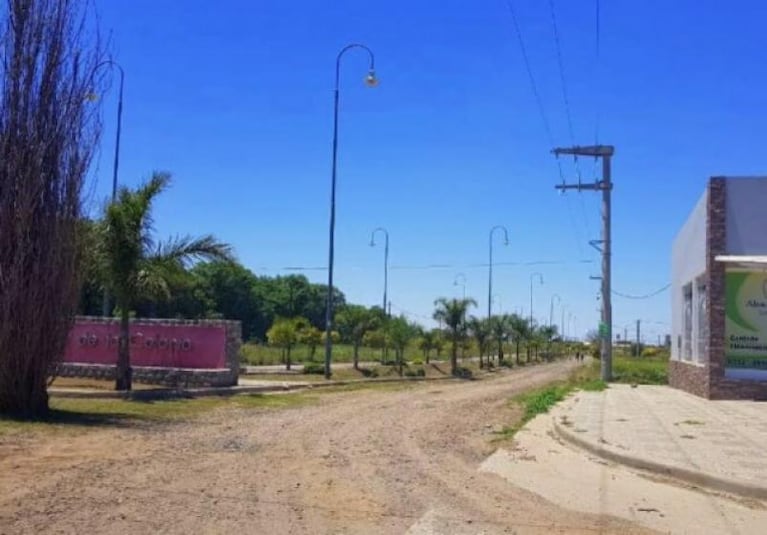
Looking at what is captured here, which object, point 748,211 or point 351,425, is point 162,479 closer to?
point 351,425

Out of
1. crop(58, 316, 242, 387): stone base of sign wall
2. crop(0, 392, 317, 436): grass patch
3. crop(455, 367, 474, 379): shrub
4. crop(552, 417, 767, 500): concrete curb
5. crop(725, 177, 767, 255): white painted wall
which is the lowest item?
crop(455, 367, 474, 379): shrub

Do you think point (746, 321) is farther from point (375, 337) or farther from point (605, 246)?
point (375, 337)

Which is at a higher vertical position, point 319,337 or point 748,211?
point 748,211

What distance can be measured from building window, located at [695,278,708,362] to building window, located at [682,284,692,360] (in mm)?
3292

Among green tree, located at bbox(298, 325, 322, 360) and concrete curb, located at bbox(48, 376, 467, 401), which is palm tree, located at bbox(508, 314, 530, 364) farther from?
concrete curb, located at bbox(48, 376, 467, 401)

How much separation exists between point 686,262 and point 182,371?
64.5 ft

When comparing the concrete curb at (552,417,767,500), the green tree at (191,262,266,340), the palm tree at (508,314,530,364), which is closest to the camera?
the concrete curb at (552,417,767,500)

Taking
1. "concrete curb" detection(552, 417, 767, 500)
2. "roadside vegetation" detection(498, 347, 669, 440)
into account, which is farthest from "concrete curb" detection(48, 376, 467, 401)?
"concrete curb" detection(552, 417, 767, 500)

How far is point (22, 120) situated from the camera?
1736 cm

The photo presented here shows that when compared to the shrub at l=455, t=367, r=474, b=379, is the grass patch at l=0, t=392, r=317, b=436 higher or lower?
higher

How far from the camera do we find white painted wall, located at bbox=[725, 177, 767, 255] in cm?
2608

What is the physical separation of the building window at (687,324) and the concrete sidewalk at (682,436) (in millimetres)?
7540

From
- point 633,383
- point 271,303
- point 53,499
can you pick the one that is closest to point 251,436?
point 53,499

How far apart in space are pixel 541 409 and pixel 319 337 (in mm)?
39819
